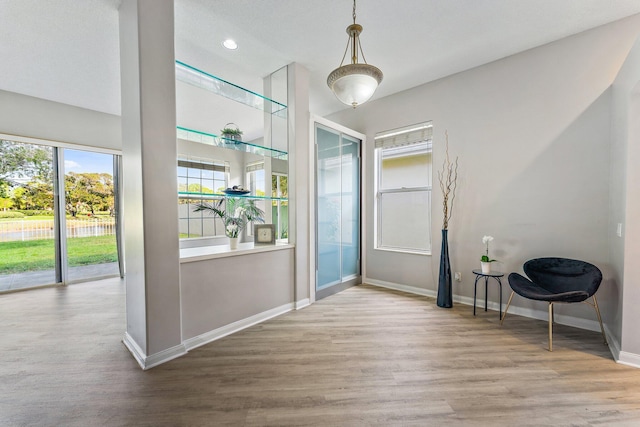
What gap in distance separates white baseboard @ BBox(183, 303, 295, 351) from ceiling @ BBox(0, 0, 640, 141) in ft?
9.75

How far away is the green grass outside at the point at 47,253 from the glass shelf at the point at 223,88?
405 centimetres

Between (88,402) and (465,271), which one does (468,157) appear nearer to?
(465,271)

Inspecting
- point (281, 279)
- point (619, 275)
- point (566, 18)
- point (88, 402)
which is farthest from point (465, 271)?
point (88, 402)

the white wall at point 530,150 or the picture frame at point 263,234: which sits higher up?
the white wall at point 530,150

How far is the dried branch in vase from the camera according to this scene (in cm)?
363

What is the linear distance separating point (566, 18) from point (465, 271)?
112 inches

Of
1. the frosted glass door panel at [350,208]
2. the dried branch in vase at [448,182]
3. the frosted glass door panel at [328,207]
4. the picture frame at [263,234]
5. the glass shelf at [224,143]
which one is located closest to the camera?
the glass shelf at [224,143]

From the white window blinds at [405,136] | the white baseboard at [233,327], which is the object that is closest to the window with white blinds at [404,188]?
the white window blinds at [405,136]

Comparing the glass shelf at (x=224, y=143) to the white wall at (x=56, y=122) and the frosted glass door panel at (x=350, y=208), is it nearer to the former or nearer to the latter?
the frosted glass door panel at (x=350, y=208)

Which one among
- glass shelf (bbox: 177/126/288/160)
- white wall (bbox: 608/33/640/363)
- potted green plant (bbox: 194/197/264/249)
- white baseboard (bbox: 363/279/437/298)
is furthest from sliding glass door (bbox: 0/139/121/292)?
white wall (bbox: 608/33/640/363)

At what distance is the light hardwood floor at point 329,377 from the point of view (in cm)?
163

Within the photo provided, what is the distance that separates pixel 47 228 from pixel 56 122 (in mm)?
1759

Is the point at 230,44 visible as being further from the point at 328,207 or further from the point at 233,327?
the point at 233,327

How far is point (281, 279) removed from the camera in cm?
328
